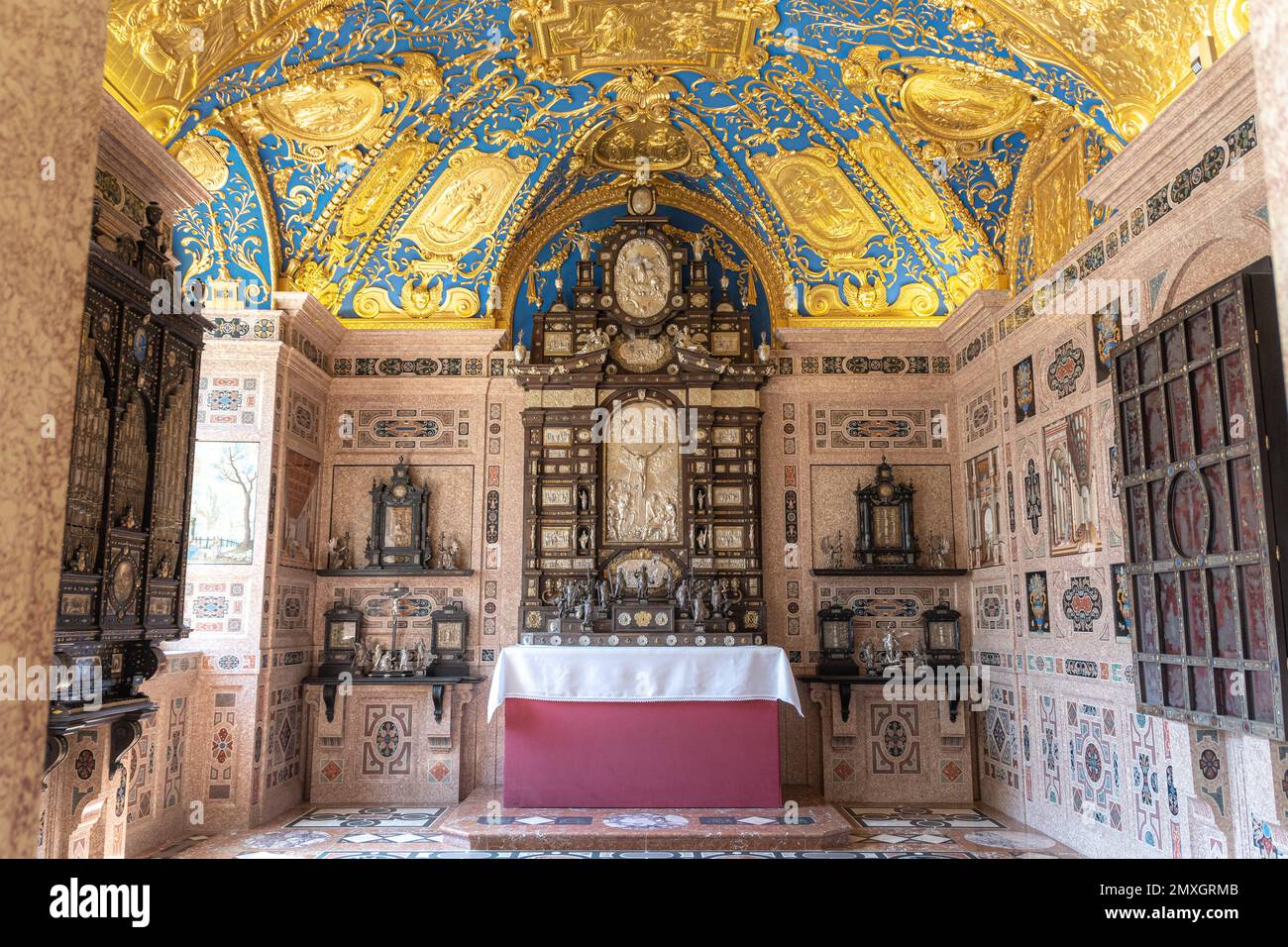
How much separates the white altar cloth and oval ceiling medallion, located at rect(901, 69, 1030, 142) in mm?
5443

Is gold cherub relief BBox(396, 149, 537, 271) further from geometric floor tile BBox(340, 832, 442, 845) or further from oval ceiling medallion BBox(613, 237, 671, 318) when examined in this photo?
geometric floor tile BBox(340, 832, 442, 845)

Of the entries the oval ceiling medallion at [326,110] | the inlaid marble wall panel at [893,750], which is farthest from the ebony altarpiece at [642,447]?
the oval ceiling medallion at [326,110]

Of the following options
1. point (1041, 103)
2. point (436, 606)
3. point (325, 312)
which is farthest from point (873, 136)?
point (436, 606)

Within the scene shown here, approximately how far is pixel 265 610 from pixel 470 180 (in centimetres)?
520

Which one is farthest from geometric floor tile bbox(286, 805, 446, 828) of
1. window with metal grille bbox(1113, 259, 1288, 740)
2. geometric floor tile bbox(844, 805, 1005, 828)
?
window with metal grille bbox(1113, 259, 1288, 740)

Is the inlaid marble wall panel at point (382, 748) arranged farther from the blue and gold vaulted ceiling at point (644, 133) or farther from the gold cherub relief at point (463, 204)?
the gold cherub relief at point (463, 204)

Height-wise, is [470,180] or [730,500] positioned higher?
[470,180]

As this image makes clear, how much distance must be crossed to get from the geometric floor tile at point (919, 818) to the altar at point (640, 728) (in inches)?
48.0

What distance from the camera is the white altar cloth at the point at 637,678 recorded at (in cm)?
869

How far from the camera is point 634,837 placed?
7656mm

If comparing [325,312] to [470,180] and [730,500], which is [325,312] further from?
[730,500]

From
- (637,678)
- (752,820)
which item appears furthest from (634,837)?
(637,678)

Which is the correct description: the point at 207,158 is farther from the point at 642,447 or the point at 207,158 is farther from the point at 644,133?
the point at 642,447

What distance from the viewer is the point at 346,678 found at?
33.3 ft
